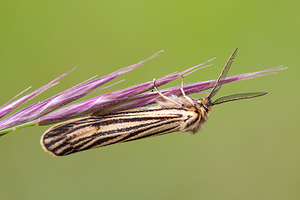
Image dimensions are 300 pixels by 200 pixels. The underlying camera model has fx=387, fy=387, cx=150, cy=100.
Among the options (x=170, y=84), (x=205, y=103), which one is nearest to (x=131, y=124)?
(x=205, y=103)

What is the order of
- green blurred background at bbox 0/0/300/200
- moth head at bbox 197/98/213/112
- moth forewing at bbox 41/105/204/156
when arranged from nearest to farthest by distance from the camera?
moth forewing at bbox 41/105/204/156 → moth head at bbox 197/98/213/112 → green blurred background at bbox 0/0/300/200

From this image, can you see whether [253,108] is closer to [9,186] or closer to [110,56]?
[110,56]

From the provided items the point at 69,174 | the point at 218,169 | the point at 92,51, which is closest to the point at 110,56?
the point at 92,51

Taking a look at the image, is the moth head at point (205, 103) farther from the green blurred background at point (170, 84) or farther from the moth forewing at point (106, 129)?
the green blurred background at point (170, 84)

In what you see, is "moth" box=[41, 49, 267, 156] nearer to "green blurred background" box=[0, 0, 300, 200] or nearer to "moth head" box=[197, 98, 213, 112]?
"moth head" box=[197, 98, 213, 112]

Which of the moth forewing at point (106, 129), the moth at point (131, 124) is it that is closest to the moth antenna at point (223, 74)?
the moth at point (131, 124)

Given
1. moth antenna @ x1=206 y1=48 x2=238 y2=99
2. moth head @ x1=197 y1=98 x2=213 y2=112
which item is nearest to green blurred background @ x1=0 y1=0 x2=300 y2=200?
moth head @ x1=197 y1=98 x2=213 y2=112
